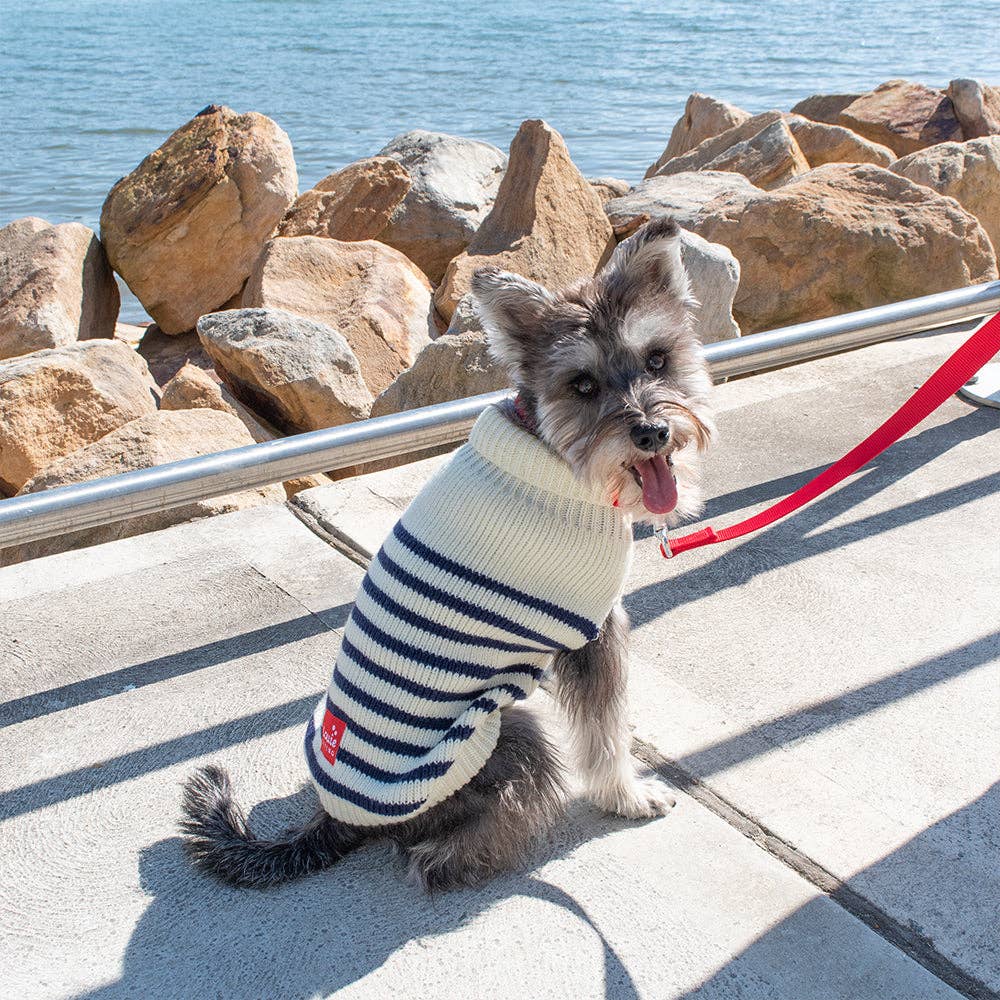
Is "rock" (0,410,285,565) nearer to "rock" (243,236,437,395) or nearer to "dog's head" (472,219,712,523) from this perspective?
"rock" (243,236,437,395)

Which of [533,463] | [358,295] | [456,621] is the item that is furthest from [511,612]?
[358,295]

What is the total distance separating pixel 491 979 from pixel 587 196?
6.85 metres

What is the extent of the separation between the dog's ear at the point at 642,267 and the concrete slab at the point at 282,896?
4.92ft

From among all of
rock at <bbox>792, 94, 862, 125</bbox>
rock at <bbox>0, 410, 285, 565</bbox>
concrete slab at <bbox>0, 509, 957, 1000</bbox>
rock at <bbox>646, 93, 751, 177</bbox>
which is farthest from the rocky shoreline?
rock at <bbox>792, 94, 862, 125</bbox>

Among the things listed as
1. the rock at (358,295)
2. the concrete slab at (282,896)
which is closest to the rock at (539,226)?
the rock at (358,295)

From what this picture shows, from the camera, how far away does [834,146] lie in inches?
465

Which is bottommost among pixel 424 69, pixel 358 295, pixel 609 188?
pixel 358 295

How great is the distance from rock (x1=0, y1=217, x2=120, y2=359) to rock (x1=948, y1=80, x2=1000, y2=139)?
996cm

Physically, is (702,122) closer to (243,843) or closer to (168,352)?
(168,352)

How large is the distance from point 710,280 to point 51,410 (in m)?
3.92

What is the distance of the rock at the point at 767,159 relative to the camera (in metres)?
10.6

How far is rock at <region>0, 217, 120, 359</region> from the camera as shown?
26.9ft

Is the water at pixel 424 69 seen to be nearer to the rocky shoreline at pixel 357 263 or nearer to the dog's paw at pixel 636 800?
the rocky shoreline at pixel 357 263

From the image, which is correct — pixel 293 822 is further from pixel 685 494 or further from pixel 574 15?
pixel 574 15
